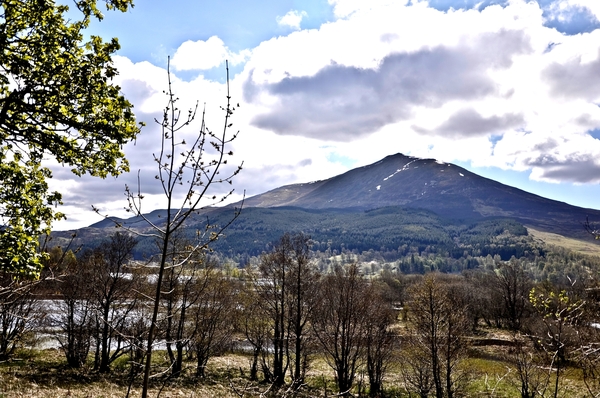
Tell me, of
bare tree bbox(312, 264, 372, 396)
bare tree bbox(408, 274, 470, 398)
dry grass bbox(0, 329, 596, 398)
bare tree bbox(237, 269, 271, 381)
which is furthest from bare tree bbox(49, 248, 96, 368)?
bare tree bbox(408, 274, 470, 398)

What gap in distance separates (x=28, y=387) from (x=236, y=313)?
18.9 m

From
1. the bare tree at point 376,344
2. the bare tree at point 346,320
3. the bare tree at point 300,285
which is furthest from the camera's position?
the bare tree at point 300,285

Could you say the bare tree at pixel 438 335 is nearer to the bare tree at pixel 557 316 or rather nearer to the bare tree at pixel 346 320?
the bare tree at pixel 346 320

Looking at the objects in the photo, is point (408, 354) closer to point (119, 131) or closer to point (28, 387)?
point (28, 387)

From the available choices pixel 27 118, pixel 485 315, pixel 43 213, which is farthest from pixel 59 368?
pixel 485 315

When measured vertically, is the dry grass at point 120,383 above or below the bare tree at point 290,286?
below

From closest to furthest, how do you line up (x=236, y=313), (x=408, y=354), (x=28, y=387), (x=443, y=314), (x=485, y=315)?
(x=28, y=387), (x=443, y=314), (x=408, y=354), (x=236, y=313), (x=485, y=315)

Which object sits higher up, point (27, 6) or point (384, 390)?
→ point (27, 6)

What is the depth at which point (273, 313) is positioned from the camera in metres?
32.2

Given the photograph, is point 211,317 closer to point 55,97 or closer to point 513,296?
point 55,97

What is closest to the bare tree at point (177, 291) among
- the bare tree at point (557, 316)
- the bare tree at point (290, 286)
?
the bare tree at point (557, 316)

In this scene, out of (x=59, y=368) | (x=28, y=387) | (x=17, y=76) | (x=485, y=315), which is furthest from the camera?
(x=485, y=315)

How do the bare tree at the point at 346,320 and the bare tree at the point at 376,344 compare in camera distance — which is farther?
the bare tree at the point at 376,344

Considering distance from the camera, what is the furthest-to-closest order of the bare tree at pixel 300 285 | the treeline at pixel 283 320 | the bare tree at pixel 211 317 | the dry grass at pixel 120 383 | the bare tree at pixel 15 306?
the bare tree at pixel 300 285, the bare tree at pixel 211 317, the treeline at pixel 283 320, the dry grass at pixel 120 383, the bare tree at pixel 15 306
